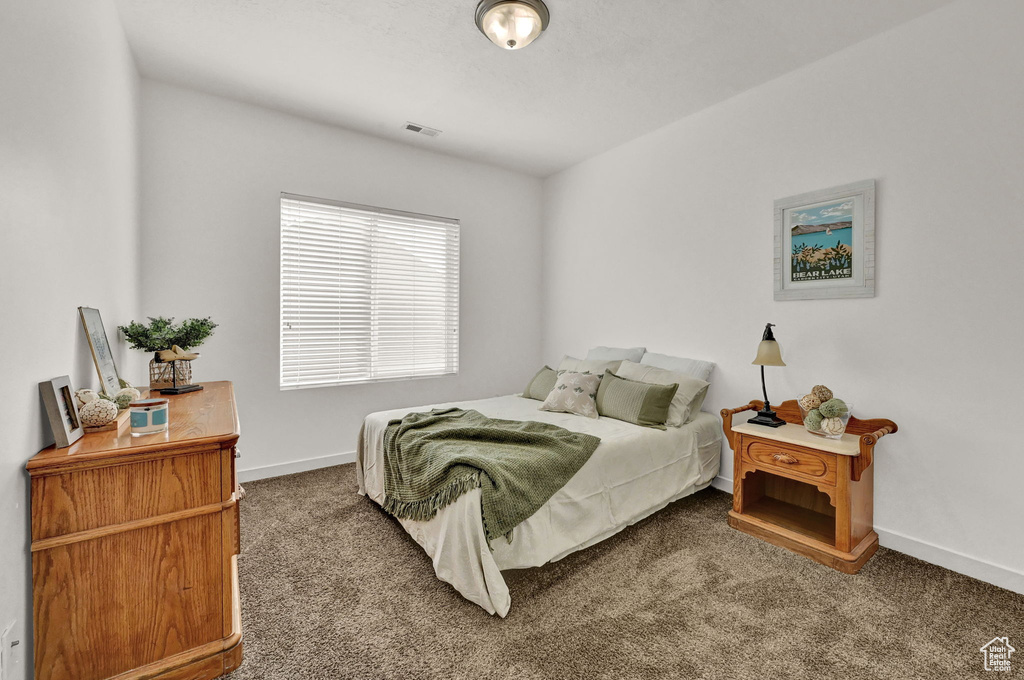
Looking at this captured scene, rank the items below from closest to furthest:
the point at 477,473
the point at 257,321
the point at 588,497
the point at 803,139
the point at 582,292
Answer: the point at 477,473
the point at 588,497
the point at 803,139
the point at 257,321
the point at 582,292

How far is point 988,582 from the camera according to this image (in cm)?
219

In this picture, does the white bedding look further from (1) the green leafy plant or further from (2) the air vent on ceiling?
(2) the air vent on ceiling

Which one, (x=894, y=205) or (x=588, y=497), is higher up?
(x=894, y=205)

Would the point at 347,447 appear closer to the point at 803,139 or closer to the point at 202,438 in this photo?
the point at 202,438

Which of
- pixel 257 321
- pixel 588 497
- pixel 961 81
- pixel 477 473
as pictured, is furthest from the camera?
pixel 257 321

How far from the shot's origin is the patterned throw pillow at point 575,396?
3.20 m

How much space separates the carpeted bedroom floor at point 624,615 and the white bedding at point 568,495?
12 cm

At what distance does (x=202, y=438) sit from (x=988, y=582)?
3.55 metres

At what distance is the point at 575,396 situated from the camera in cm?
324

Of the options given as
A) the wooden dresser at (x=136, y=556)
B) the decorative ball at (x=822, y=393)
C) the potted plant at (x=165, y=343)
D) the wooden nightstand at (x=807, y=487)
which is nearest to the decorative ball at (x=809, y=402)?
the decorative ball at (x=822, y=393)

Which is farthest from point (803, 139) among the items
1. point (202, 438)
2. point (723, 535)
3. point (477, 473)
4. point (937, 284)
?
point (202, 438)

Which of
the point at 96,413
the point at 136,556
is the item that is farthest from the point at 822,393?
the point at 96,413

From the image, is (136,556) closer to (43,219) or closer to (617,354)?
(43,219)

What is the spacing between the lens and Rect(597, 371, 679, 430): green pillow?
9.82ft
